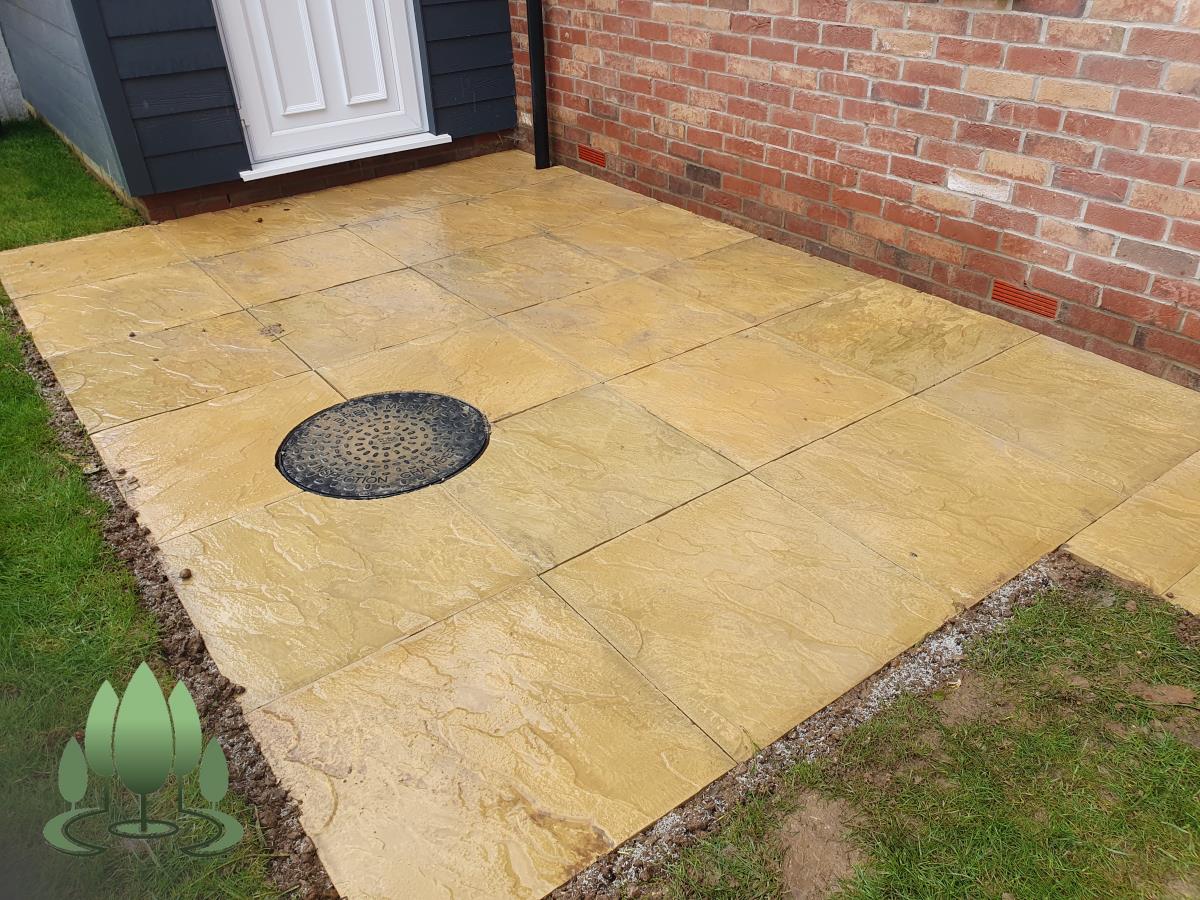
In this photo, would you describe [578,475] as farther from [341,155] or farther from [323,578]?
[341,155]

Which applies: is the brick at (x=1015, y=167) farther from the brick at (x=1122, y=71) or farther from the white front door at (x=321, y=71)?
the white front door at (x=321, y=71)

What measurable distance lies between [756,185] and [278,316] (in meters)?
2.33

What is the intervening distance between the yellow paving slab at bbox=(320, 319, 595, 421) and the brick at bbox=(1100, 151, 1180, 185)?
1902mm

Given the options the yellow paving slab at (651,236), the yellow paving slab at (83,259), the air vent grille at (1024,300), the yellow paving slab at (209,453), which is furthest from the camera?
the yellow paving slab at (651,236)

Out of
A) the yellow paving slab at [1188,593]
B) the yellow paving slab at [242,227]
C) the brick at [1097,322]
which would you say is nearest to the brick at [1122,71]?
the brick at [1097,322]

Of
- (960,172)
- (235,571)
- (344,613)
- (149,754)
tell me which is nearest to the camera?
(149,754)

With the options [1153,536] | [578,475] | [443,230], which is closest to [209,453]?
[578,475]

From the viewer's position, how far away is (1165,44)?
9.18ft

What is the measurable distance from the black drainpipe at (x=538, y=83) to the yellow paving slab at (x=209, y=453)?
9.27 feet

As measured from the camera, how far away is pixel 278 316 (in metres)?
3.83

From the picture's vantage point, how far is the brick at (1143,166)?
291 centimetres

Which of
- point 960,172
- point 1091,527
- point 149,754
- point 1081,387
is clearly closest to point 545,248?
point 960,172

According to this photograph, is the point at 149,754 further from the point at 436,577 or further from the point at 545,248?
the point at 545,248

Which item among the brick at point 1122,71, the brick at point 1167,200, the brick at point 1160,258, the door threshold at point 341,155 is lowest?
the door threshold at point 341,155
